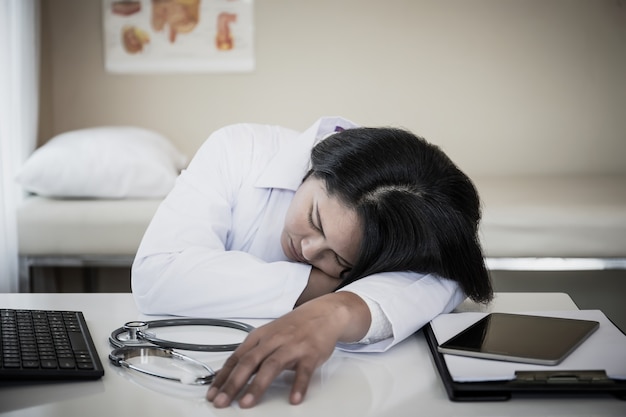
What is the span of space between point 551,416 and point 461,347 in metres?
0.18

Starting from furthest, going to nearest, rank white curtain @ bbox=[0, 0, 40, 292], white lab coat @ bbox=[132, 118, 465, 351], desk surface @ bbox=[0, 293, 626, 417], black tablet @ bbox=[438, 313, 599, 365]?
white curtain @ bbox=[0, 0, 40, 292], white lab coat @ bbox=[132, 118, 465, 351], black tablet @ bbox=[438, 313, 599, 365], desk surface @ bbox=[0, 293, 626, 417]

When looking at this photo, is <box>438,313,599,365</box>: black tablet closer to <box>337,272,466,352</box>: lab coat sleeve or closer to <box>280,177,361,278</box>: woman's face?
<box>337,272,466,352</box>: lab coat sleeve

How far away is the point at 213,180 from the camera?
161 cm

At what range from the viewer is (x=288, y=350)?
0.94m

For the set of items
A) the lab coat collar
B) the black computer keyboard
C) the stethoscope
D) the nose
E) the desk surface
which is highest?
the lab coat collar

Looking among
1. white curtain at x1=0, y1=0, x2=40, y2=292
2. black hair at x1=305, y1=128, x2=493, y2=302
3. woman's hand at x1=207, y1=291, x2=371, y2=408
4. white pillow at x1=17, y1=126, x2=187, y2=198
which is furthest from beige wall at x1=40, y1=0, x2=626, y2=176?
woman's hand at x1=207, y1=291, x2=371, y2=408

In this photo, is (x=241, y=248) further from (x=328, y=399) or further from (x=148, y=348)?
(x=328, y=399)

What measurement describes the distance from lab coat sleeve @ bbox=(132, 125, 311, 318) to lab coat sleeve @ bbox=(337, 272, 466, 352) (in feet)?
0.50

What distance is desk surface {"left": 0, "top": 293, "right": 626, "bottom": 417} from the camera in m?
0.87

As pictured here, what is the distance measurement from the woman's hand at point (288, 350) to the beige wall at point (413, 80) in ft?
7.29

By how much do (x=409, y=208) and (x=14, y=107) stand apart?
1.80m

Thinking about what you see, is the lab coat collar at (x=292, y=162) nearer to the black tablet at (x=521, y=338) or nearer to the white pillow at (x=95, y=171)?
the black tablet at (x=521, y=338)

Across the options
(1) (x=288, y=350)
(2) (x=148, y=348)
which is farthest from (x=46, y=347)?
(1) (x=288, y=350)

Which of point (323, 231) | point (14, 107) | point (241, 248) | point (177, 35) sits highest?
point (177, 35)
